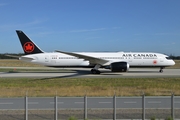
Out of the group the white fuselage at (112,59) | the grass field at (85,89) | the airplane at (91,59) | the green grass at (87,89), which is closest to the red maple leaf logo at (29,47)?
the airplane at (91,59)

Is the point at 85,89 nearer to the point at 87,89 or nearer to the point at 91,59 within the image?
the point at 87,89

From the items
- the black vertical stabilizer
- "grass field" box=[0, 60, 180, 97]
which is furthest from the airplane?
"grass field" box=[0, 60, 180, 97]

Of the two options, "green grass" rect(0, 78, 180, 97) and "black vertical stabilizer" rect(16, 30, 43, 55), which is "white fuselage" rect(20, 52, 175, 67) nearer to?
"black vertical stabilizer" rect(16, 30, 43, 55)

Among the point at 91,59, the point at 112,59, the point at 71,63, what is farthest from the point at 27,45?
the point at 112,59

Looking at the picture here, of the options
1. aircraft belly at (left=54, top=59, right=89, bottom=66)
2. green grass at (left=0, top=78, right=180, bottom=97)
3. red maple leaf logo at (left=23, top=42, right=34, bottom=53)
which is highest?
red maple leaf logo at (left=23, top=42, right=34, bottom=53)

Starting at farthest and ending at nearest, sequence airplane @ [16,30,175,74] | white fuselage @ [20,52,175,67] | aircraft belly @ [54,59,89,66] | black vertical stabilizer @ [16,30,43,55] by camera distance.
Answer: black vertical stabilizer @ [16,30,43,55]
aircraft belly @ [54,59,89,66]
white fuselage @ [20,52,175,67]
airplane @ [16,30,175,74]

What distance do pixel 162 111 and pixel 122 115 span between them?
2131mm

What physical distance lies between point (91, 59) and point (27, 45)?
448 inches

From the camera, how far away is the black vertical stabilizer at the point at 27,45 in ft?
142

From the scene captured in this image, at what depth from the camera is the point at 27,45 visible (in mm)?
43344

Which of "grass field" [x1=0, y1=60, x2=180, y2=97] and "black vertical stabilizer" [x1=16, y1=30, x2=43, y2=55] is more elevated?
"black vertical stabilizer" [x1=16, y1=30, x2=43, y2=55]

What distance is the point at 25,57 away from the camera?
4206 centimetres

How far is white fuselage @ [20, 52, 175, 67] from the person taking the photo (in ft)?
135

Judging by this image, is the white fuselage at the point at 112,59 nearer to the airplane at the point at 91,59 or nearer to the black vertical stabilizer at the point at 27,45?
the airplane at the point at 91,59
